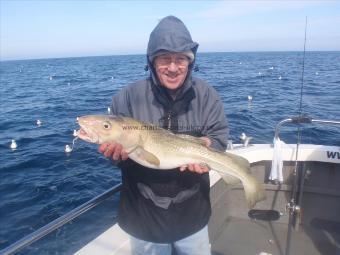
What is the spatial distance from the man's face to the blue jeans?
158 centimetres

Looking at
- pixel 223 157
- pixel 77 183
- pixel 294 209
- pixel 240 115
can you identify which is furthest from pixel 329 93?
pixel 223 157

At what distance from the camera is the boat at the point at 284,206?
19.0 feet

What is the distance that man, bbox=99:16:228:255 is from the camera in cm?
330

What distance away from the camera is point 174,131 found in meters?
3.56

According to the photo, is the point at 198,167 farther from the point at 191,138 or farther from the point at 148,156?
the point at 148,156

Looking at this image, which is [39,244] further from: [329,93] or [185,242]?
[329,93]

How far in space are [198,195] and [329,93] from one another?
1028 inches

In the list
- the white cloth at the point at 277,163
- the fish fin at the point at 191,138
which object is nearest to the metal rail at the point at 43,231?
the fish fin at the point at 191,138

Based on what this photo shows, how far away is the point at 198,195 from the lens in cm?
349

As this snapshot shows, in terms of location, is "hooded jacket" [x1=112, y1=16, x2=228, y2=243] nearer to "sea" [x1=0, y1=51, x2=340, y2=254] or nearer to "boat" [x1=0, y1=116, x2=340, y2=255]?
"sea" [x1=0, y1=51, x2=340, y2=254]

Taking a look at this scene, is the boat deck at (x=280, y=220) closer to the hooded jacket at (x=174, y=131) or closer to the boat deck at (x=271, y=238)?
the boat deck at (x=271, y=238)

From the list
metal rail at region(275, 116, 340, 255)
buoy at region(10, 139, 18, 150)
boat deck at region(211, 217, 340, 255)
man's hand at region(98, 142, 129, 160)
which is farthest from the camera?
buoy at region(10, 139, 18, 150)

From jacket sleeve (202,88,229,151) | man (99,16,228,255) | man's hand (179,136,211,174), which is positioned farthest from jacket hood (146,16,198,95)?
man's hand (179,136,211,174)

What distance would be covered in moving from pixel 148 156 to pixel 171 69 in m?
0.91
